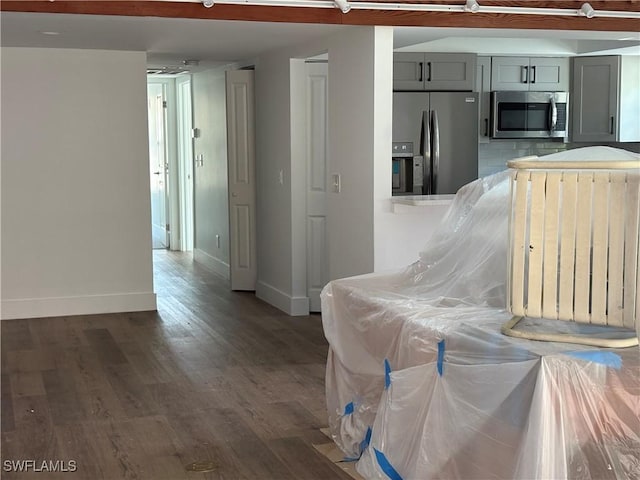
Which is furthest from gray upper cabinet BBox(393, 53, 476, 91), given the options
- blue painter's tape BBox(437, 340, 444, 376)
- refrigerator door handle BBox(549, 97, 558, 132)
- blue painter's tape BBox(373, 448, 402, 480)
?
blue painter's tape BBox(437, 340, 444, 376)

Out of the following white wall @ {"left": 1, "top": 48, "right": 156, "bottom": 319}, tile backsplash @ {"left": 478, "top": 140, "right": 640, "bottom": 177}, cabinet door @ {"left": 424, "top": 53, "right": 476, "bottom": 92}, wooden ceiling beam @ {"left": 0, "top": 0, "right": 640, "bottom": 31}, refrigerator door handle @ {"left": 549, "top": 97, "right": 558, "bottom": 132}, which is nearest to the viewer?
wooden ceiling beam @ {"left": 0, "top": 0, "right": 640, "bottom": 31}

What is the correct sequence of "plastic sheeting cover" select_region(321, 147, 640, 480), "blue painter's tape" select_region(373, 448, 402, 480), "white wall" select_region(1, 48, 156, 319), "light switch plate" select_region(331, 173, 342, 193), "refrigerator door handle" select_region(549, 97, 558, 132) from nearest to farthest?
"plastic sheeting cover" select_region(321, 147, 640, 480) → "blue painter's tape" select_region(373, 448, 402, 480) → "light switch plate" select_region(331, 173, 342, 193) → "white wall" select_region(1, 48, 156, 319) → "refrigerator door handle" select_region(549, 97, 558, 132)

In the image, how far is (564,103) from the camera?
771 cm

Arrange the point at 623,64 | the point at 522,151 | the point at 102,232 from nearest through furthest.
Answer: the point at 102,232
the point at 623,64
the point at 522,151

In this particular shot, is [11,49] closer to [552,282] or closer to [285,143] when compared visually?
[285,143]

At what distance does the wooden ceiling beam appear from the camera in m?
4.60

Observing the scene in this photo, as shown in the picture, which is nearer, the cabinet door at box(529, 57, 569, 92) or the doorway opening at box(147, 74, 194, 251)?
the cabinet door at box(529, 57, 569, 92)

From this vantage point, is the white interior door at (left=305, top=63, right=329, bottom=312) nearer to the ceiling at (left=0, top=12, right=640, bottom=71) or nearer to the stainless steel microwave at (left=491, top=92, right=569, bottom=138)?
the ceiling at (left=0, top=12, right=640, bottom=71)

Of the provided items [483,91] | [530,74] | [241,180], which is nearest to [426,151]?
[483,91]

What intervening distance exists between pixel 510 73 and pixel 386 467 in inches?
210

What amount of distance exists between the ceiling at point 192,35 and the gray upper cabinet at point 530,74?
0.54m

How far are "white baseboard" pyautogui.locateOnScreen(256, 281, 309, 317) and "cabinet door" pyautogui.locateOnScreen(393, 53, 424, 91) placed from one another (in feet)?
6.64

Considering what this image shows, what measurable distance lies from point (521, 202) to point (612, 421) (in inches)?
25.5

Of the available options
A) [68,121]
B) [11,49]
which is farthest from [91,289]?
[11,49]
